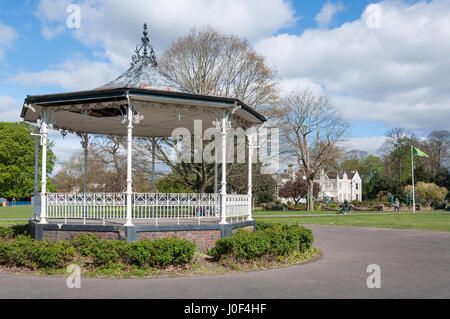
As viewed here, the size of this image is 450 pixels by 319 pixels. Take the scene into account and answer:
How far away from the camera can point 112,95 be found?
435 inches

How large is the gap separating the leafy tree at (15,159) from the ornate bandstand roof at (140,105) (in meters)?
51.5

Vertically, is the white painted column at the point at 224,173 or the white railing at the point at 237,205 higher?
the white painted column at the point at 224,173

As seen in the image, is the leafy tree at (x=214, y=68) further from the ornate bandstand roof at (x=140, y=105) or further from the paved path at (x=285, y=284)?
the paved path at (x=285, y=284)

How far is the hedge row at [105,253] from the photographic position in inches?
356

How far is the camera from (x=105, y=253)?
9133mm

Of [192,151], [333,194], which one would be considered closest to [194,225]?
[192,151]

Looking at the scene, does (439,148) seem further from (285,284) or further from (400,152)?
(285,284)

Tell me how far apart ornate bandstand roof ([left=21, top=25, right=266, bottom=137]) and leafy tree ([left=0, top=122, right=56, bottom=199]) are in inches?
2029

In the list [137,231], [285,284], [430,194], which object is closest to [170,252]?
[137,231]

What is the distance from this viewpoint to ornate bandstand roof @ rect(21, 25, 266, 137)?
11242 mm

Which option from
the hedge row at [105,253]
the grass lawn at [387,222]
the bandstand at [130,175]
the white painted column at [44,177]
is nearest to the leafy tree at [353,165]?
the grass lawn at [387,222]

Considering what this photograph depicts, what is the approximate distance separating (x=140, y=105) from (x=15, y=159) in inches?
2370

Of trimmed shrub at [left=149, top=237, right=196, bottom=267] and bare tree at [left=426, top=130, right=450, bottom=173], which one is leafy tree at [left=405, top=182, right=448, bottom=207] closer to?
bare tree at [left=426, top=130, right=450, bottom=173]

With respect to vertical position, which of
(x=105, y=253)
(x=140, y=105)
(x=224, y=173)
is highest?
(x=140, y=105)
